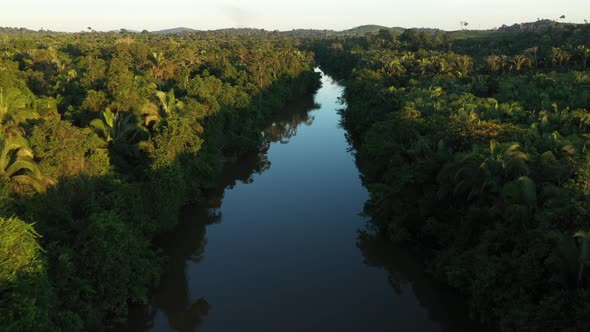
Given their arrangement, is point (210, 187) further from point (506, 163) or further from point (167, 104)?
point (506, 163)

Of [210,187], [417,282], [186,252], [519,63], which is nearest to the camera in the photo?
[417,282]

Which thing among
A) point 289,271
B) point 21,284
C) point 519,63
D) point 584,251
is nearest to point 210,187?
point 289,271

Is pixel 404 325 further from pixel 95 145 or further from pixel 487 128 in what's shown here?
pixel 95 145

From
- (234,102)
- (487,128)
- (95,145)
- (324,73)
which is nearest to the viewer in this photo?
(95,145)

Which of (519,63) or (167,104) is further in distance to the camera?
(519,63)

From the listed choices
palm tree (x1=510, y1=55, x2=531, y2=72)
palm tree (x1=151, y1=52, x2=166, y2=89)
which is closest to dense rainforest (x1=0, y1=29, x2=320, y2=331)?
palm tree (x1=151, y1=52, x2=166, y2=89)

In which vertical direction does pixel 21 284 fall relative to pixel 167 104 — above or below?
below

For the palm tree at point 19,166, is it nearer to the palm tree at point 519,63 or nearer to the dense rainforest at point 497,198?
the dense rainforest at point 497,198

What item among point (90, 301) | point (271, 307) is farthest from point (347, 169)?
point (90, 301)
